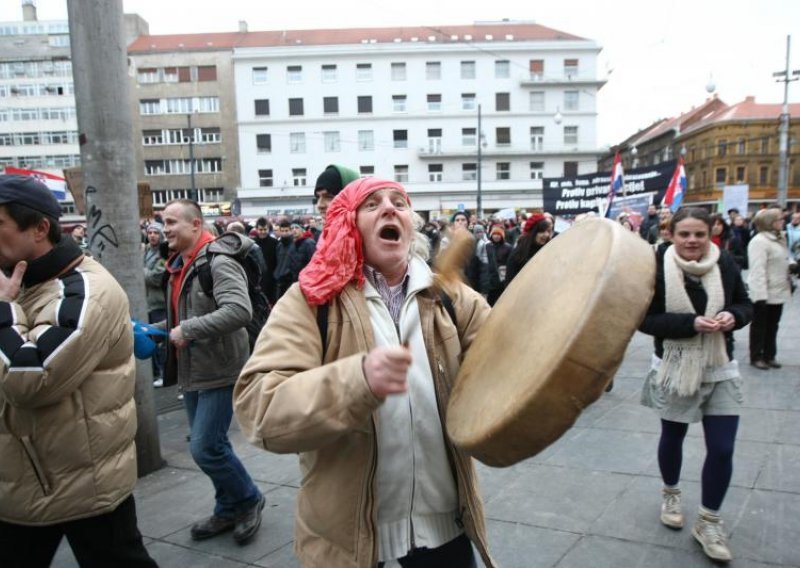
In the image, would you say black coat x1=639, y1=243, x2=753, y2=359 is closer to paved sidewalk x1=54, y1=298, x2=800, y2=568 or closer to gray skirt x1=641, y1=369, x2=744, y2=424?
gray skirt x1=641, y1=369, x2=744, y2=424

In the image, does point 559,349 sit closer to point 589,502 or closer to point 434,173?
point 589,502

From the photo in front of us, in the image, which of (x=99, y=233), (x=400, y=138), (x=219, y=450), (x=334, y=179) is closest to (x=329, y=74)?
(x=400, y=138)

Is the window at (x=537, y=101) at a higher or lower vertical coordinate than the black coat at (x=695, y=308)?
higher

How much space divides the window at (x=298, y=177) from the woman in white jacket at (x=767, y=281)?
43.1 m

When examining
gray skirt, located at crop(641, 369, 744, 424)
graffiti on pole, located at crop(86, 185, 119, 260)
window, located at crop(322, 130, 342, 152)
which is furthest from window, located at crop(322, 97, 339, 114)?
gray skirt, located at crop(641, 369, 744, 424)

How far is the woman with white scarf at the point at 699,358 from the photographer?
3.17 metres

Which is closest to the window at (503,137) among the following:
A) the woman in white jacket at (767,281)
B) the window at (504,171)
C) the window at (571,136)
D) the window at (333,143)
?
the window at (504,171)

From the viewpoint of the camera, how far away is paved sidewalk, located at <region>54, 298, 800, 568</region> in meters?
3.22

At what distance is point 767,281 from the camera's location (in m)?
6.84

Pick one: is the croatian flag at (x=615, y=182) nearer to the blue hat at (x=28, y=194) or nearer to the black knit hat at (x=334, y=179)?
the black knit hat at (x=334, y=179)

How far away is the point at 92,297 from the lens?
85.3 inches

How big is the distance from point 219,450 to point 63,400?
53.6 inches

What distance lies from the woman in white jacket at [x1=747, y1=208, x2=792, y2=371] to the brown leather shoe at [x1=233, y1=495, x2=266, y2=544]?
6080mm

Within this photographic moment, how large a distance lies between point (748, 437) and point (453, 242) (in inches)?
167
